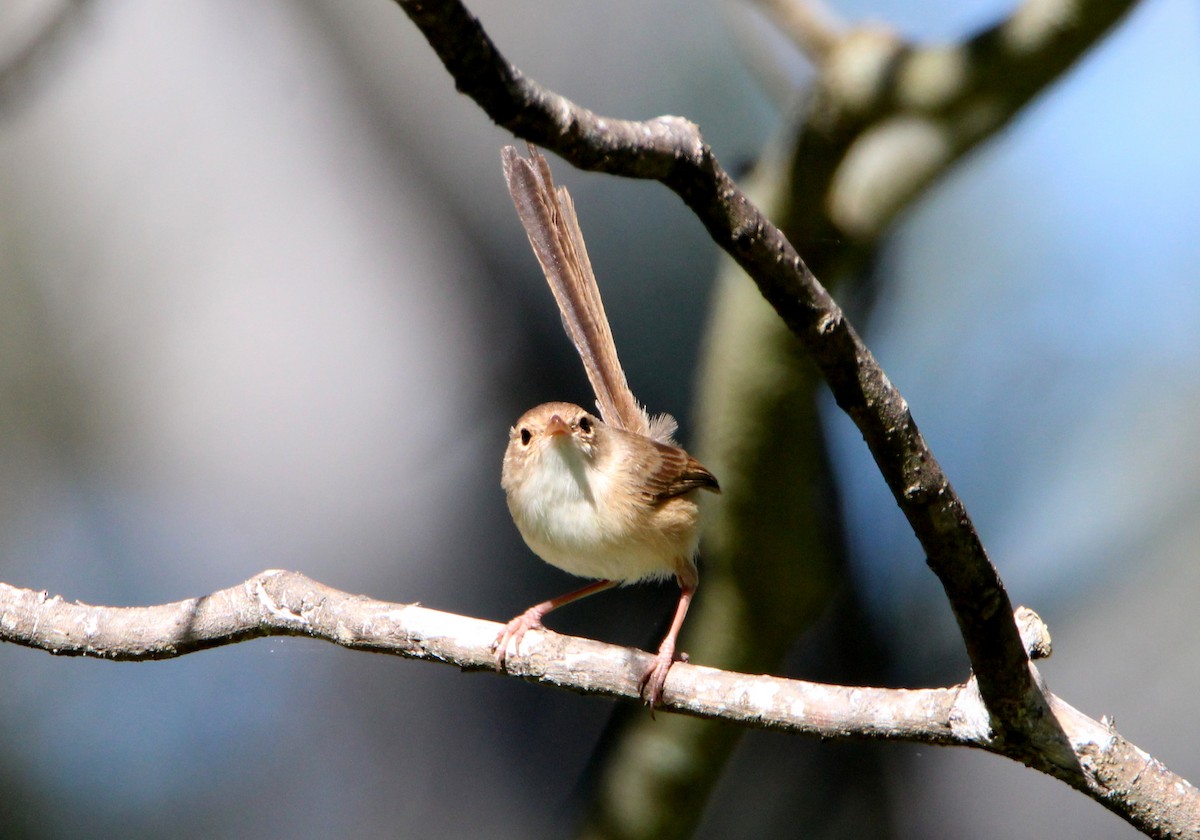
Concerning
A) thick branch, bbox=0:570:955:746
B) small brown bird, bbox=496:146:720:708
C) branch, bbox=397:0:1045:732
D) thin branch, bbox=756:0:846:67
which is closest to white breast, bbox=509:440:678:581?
small brown bird, bbox=496:146:720:708

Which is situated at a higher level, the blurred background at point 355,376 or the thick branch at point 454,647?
the blurred background at point 355,376

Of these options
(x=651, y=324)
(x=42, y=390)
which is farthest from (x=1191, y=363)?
(x=42, y=390)

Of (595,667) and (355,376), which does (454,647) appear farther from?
(355,376)

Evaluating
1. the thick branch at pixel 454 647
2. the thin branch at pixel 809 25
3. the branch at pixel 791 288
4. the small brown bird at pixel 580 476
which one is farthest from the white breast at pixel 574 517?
the thin branch at pixel 809 25

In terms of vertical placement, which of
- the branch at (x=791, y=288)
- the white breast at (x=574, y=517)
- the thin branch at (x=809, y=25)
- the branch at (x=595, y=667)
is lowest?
the branch at (x=595, y=667)

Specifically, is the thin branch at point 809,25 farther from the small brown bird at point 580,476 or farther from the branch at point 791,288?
the branch at point 791,288

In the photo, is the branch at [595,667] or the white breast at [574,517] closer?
the branch at [595,667]

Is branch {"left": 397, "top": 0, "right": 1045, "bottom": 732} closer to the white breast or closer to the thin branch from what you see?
the white breast

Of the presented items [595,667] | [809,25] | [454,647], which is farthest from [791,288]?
[809,25]
